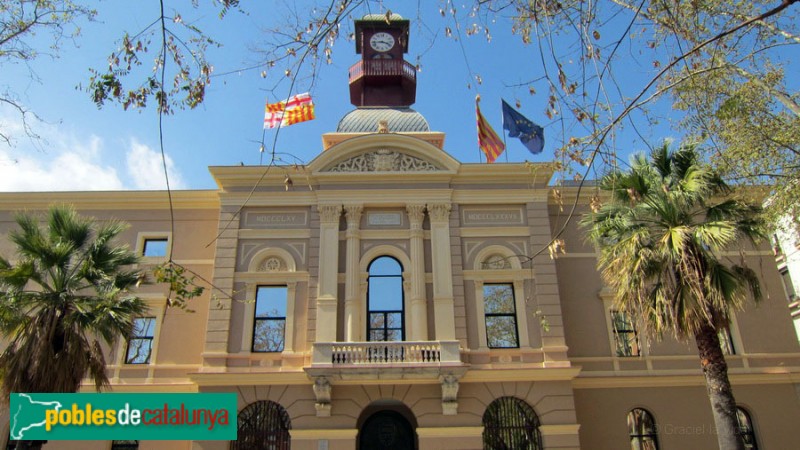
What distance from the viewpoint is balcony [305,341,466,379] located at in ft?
55.7

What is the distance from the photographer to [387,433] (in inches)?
742

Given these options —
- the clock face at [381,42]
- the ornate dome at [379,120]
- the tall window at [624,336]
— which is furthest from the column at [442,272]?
the clock face at [381,42]

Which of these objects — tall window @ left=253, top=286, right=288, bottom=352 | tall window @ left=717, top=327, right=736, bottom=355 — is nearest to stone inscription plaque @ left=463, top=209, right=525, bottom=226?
tall window @ left=253, top=286, right=288, bottom=352

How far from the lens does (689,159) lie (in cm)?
1619

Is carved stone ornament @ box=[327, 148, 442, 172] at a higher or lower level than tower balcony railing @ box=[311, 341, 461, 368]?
higher

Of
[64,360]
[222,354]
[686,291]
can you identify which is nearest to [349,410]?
[222,354]

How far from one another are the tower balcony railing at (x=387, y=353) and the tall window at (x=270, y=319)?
200 centimetres

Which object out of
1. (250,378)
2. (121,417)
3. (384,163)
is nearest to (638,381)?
(384,163)

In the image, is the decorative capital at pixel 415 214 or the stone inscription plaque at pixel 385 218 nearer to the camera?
the decorative capital at pixel 415 214

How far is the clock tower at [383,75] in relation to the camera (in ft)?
96.0

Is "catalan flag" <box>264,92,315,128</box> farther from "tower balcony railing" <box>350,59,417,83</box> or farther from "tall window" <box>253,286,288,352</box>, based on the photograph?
"tower balcony railing" <box>350,59,417,83</box>

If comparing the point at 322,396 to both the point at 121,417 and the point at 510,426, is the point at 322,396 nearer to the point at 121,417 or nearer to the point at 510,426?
the point at 510,426

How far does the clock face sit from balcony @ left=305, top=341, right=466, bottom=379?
17849 mm

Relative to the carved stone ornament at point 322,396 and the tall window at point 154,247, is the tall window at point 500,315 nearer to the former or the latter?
the carved stone ornament at point 322,396
